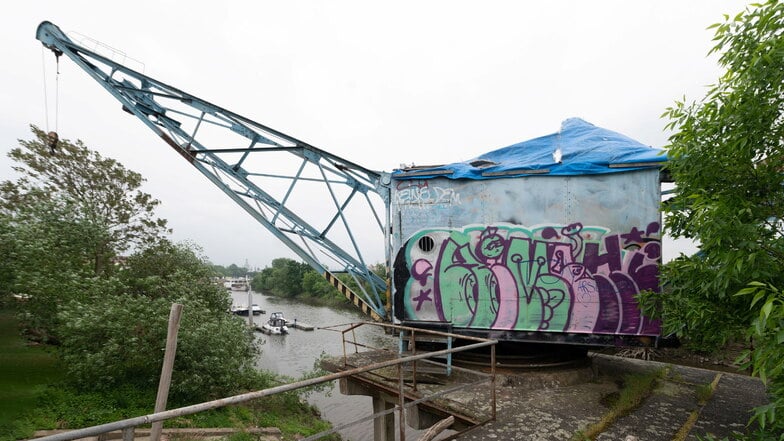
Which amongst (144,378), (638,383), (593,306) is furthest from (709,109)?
(144,378)

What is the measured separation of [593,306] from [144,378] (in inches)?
472

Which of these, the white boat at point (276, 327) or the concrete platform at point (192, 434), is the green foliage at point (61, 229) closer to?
the concrete platform at point (192, 434)

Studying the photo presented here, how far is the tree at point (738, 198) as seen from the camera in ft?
8.71

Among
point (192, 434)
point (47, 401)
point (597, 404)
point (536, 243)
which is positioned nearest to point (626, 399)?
point (597, 404)

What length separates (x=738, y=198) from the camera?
10.1 feet

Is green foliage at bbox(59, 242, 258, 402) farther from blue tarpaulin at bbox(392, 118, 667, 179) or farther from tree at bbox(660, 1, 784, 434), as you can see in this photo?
tree at bbox(660, 1, 784, 434)

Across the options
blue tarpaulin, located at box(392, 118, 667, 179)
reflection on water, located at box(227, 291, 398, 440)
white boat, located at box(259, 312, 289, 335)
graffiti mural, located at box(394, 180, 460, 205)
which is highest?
blue tarpaulin, located at box(392, 118, 667, 179)

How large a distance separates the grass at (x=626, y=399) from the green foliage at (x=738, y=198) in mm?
1480

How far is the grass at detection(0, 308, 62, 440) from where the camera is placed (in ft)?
25.5

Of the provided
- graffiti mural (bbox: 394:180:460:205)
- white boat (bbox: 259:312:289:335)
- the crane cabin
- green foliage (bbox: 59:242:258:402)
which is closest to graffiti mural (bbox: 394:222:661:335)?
the crane cabin

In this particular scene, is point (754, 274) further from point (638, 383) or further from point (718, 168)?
point (638, 383)

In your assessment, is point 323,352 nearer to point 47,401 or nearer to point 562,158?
point 47,401

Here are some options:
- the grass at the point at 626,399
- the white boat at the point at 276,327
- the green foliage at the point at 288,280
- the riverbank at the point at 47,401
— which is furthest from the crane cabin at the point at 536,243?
the green foliage at the point at 288,280

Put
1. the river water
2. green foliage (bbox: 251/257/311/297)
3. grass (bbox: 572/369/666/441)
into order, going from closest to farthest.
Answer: grass (bbox: 572/369/666/441) < the river water < green foliage (bbox: 251/257/311/297)
